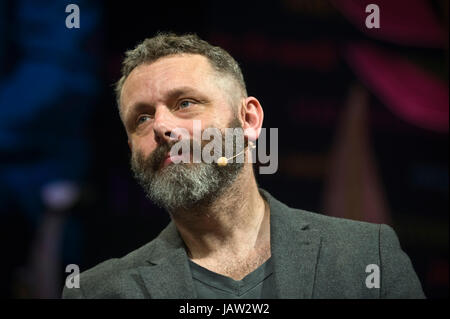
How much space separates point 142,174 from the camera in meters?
1.89

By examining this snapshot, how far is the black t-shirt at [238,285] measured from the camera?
69.5 inches

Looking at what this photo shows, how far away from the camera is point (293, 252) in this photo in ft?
5.85

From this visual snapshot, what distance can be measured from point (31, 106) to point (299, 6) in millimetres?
1549

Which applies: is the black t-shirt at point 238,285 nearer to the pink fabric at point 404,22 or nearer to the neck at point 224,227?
the neck at point 224,227

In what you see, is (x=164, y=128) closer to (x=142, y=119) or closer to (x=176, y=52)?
(x=142, y=119)

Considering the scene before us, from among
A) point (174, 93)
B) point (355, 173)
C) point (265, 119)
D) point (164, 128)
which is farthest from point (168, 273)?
point (355, 173)

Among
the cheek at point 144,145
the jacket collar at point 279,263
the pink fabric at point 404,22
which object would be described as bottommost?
the jacket collar at point 279,263

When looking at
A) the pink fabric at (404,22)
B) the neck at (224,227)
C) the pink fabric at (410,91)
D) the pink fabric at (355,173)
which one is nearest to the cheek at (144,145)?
the neck at (224,227)

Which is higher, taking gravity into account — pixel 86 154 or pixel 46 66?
pixel 46 66

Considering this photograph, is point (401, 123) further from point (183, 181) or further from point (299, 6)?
point (183, 181)

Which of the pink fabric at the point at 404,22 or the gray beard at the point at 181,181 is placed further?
the pink fabric at the point at 404,22

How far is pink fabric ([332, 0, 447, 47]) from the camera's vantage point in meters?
2.81
